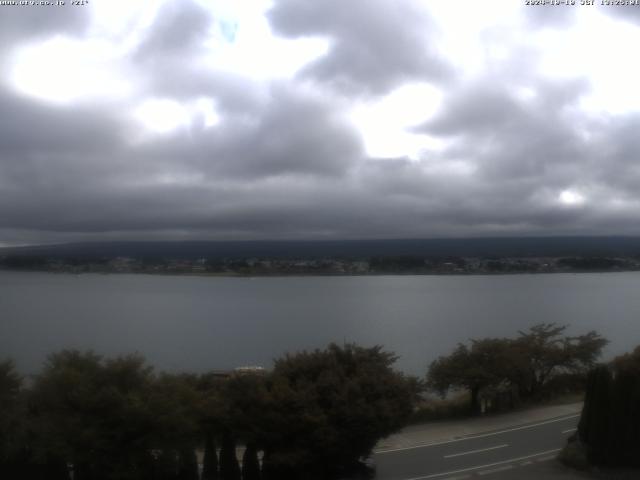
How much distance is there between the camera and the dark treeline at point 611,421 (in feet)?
56.1

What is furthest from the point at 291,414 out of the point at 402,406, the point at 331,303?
the point at 331,303

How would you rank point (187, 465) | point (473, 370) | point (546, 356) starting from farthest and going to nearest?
point (546, 356) → point (473, 370) → point (187, 465)

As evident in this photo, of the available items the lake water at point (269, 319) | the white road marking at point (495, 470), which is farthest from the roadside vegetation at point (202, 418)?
the lake water at point (269, 319)

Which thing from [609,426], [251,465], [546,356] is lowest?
[251,465]

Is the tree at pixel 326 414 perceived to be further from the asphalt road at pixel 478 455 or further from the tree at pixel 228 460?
the asphalt road at pixel 478 455

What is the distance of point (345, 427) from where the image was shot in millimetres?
16188

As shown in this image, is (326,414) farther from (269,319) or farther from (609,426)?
(269,319)

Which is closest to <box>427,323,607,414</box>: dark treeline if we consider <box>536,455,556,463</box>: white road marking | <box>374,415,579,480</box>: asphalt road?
<box>374,415,579,480</box>: asphalt road

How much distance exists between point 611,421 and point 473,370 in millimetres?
9508

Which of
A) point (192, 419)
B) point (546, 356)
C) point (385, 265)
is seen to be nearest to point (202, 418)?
point (192, 419)

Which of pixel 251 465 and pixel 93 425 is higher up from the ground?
pixel 93 425

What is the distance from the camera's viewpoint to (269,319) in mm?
70750

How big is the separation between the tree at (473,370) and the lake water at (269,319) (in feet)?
36.3

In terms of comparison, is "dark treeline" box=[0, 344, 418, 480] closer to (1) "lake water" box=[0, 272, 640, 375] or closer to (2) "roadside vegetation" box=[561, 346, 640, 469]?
(2) "roadside vegetation" box=[561, 346, 640, 469]
